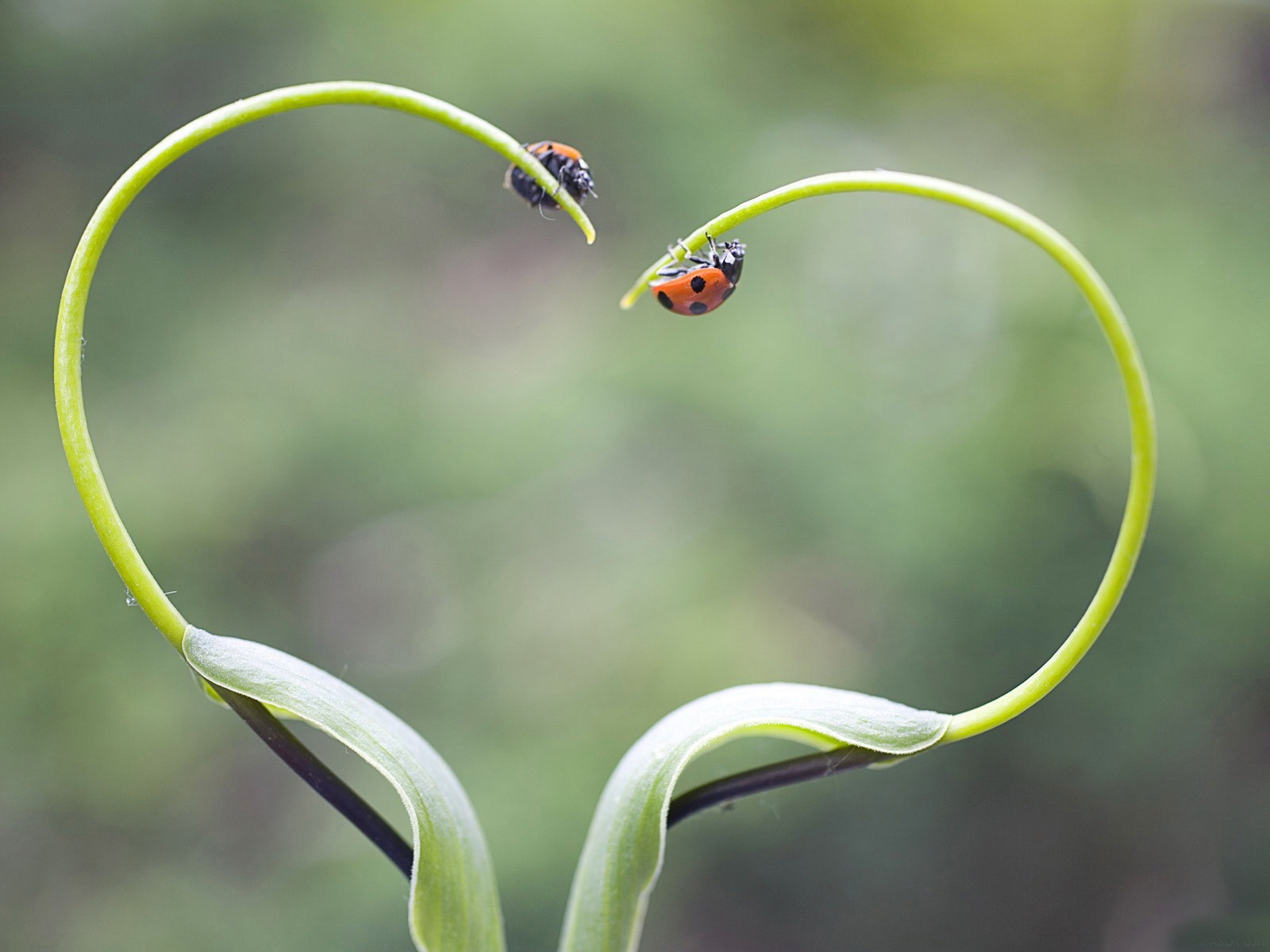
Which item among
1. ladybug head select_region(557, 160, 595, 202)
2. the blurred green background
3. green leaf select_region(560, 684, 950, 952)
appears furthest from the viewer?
the blurred green background

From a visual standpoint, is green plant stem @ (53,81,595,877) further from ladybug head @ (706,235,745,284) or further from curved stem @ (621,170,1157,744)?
ladybug head @ (706,235,745,284)

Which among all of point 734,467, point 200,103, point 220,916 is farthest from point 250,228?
point 220,916

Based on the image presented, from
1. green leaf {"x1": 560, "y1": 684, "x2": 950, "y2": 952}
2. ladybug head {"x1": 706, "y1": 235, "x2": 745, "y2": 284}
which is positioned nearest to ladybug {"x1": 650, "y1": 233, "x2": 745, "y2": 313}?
ladybug head {"x1": 706, "y1": 235, "x2": 745, "y2": 284}

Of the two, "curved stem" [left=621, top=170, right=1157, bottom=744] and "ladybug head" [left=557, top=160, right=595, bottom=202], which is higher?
"ladybug head" [left=557, top=160, right=595, bottom=202]

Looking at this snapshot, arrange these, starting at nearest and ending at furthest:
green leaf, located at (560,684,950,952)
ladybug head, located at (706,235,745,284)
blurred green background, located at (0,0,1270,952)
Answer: green leaf, located at (560,684,950,952)
ladybug head, located at (706,235,745,284)
blurred green background, located at (0,0,1270,952)

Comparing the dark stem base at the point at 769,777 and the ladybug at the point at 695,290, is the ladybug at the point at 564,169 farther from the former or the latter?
the dark stem base at the point at 769,777

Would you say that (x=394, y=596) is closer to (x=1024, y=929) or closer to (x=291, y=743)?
(x=1024, y=929)

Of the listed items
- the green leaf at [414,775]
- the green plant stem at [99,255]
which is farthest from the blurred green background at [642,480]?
the green plant stem at [99,255]
